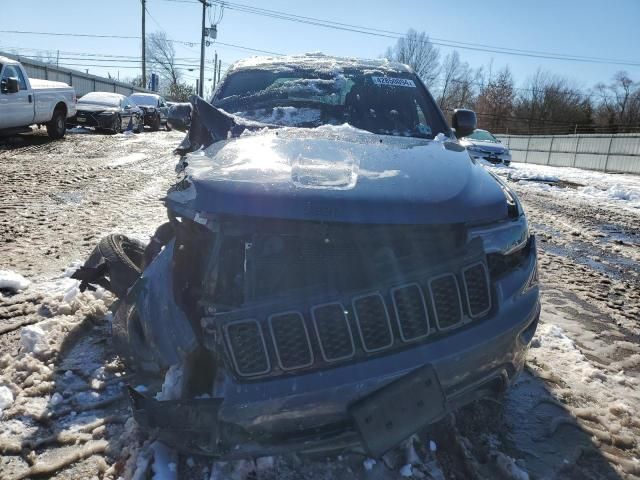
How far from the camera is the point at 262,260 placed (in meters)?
1.74

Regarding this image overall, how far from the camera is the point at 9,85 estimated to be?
34.4ft

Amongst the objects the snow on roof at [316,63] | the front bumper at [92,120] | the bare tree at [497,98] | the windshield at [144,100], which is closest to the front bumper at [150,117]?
the windshield at [144,100]

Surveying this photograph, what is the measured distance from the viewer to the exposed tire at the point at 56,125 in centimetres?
1288

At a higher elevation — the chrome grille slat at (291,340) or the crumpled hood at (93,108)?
the crumpled hood at (93,108)

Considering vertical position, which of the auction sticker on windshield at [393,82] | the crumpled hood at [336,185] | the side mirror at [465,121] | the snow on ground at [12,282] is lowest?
the snow on ground at [12,282]

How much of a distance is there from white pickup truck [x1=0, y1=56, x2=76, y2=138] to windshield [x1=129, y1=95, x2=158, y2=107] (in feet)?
20.3

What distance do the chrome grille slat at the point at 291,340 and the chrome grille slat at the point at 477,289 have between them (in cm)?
62

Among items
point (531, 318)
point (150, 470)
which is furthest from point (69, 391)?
point (531, 318)

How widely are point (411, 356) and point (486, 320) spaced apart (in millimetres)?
358

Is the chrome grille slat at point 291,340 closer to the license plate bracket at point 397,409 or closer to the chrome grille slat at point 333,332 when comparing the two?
the chrome grille slat at point 333,332

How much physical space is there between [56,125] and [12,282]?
11275 mm

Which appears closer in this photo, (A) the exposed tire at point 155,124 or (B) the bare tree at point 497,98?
(A) the exposed tire at point 155,124

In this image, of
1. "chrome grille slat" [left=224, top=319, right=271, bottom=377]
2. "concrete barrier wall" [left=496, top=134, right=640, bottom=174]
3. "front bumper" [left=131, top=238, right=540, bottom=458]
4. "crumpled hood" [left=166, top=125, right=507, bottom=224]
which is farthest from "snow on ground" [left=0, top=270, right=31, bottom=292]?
"concrete barrier wall" [left=496, top=134, right=640, bottom=174]

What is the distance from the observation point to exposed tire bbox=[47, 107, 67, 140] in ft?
42.3
